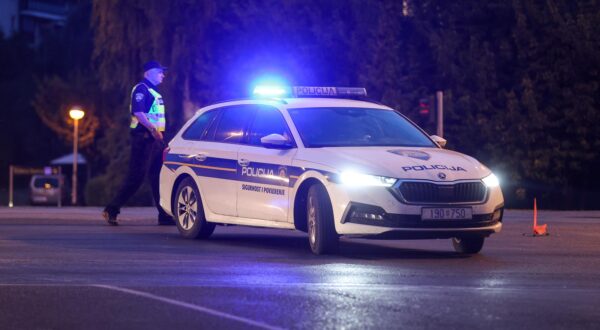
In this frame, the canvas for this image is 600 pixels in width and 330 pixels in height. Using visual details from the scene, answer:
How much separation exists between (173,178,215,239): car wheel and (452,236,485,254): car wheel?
3.06 metres

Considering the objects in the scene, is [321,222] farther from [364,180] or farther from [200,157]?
[200,157]

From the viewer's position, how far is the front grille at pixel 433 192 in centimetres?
1240

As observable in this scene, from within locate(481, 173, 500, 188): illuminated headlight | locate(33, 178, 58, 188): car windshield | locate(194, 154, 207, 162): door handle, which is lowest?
locate(33, 178, 58, 188): car windshield

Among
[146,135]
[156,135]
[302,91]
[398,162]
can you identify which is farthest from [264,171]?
[146,135]

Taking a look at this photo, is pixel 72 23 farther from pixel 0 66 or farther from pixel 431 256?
pixel 431 256

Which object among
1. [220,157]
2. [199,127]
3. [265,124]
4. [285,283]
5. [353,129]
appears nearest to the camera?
[285,283]

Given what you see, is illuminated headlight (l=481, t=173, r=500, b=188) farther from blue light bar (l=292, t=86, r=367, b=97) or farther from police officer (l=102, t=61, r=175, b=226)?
police officer (l=102, t=61, r=175, b=226)

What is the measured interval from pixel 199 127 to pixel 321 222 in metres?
3.30

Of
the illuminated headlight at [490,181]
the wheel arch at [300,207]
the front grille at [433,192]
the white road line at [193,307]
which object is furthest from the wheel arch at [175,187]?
the white road line at [193,307]

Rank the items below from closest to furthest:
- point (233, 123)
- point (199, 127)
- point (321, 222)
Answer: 1. point (321, 222)
2. point (233, 123)
3. point (199, 127)

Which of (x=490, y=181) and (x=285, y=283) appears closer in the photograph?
(x=285, y=283)

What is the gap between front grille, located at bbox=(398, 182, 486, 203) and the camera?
1240cm

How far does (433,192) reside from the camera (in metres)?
12.5

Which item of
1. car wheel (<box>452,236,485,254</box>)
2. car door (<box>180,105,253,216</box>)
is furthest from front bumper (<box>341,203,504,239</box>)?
car door (<box>180,105,253,216</box>)
